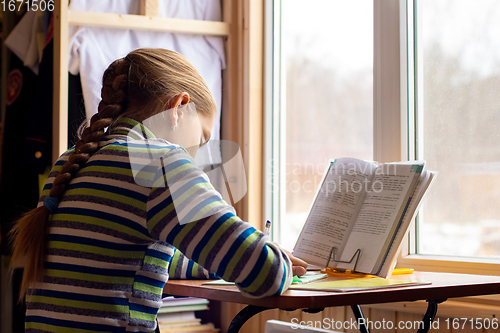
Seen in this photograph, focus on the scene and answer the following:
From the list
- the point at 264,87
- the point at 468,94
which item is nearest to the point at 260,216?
the point at 264,87

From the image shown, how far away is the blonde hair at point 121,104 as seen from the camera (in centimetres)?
80

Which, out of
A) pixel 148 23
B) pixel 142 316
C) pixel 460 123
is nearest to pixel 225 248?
pixel 142 316

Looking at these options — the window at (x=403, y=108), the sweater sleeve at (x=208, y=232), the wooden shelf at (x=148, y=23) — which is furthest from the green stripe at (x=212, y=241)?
the wooden shelf at (x=148, y=23)

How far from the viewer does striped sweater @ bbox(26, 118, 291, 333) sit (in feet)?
2.33

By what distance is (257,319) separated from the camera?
6.06ft

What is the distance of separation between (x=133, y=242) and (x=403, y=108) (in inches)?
40.7

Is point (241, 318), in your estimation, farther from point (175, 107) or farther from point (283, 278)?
point (175, 107)

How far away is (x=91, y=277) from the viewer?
77cm

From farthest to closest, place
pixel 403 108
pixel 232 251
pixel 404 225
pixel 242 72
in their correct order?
1. pixel 242 72
2. pixel 403 108
3. pixel 404 225
4. pixel 232 251

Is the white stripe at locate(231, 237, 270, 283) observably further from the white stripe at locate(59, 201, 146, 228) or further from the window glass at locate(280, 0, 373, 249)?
the window glass at locate(280, 0, 373, 249)

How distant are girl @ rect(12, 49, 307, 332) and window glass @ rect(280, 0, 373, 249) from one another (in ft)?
3.22

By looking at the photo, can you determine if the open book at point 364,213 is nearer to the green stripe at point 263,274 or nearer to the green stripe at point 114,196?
the green stripe at point 263,274

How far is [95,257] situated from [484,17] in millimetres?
1196

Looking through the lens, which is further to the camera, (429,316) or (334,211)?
(334,211)
